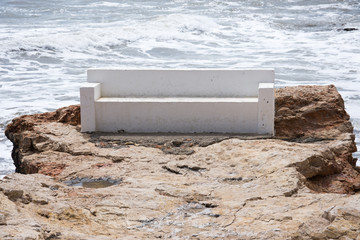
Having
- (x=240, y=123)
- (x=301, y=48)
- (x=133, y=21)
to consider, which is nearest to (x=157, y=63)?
(x=301, y=48)

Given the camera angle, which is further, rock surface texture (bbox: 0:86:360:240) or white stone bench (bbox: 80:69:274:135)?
white stone bench (bbox: 80:69:274:135)

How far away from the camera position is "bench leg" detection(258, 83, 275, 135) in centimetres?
810

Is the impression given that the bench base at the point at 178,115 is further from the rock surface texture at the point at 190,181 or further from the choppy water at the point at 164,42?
the choppy water at the point at 164,42

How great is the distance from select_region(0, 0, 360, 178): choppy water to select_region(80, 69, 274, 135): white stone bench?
220 centimetres

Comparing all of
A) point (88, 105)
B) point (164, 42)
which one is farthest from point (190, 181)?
point (164, 42)

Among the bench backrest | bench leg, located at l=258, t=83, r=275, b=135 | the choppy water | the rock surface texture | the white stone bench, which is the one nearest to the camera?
the rock surface texture

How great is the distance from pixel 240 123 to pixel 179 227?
3.70 m

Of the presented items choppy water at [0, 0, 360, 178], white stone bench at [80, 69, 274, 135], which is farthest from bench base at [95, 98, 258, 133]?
choppy water at [0, 0, 360, 178]

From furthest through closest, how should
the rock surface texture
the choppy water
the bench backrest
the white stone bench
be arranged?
the choppy water
the bench backrest
the white stone bench
the rock surface texture

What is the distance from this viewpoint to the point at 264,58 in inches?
→ 747

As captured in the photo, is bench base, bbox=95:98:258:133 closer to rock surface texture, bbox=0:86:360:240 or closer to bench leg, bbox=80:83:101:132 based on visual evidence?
bench leg, bbox=80:83:101:132

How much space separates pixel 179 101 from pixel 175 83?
471mm

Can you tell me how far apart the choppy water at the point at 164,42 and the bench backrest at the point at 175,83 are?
2.29m

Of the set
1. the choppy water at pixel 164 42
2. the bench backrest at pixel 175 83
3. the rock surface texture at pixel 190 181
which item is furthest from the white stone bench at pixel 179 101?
the choppy water at pixel 164 42
